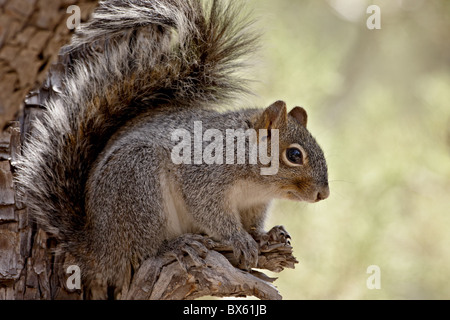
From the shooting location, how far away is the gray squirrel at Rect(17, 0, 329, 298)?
75.8 inches

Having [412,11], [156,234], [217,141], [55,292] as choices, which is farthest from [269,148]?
[412,11]

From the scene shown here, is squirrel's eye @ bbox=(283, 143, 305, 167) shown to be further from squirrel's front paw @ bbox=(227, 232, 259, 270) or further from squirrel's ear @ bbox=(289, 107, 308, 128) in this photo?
squirrel's front paw @ bbox=(227, 232, 259, 270)

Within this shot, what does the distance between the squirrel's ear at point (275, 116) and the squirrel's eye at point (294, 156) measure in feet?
0.33

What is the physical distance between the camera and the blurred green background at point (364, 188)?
119 inches

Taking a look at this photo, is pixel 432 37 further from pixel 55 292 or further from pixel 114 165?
pixel 55 292

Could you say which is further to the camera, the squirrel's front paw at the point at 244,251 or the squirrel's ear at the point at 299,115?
the squirrel's ear at the point at 299,115

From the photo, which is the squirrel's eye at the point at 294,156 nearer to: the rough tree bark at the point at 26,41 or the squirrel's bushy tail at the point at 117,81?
the squirrel's bushy tail at the point at 117,81

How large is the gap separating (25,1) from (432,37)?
4.00 m

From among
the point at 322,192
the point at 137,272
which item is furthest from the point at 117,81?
the point at 322,192

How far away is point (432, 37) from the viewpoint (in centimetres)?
424

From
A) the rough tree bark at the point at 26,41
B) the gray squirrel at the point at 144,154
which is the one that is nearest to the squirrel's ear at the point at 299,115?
the gray squirrel at the point at 144,154

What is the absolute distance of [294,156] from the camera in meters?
1.97

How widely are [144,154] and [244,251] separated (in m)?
0.53

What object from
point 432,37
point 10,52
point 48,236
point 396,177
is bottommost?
point 48,236
